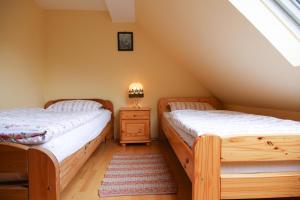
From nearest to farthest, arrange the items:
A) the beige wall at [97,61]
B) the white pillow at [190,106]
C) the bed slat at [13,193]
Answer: the bed slat at [13,193] < the white pillow at [190,106] < the beige wall at [97,61]

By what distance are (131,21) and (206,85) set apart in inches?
63.6

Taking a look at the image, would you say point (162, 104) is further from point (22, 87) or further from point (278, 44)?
point (278, 44)

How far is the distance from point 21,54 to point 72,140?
6.33ft

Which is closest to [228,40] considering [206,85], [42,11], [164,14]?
[164,14]

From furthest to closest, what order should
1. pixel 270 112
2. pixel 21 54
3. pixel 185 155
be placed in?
pixel 21 54
pixel 270 112
pixel 185 155

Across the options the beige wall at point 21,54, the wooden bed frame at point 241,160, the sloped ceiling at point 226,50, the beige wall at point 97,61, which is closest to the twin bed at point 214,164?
the wooden bed frame at point 241,160

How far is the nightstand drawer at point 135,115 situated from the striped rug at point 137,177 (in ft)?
2.34

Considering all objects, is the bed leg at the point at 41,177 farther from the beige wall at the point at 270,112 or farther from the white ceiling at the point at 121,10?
the white ceiling at the point at 121,10

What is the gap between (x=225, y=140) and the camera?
135cm

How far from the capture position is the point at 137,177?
2154 millimetres

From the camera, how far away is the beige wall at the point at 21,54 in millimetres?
2668

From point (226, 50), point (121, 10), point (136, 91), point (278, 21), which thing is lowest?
point (136, 91)

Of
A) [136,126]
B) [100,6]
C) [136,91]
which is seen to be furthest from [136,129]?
[100,6]

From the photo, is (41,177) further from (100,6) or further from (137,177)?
(100,6)
